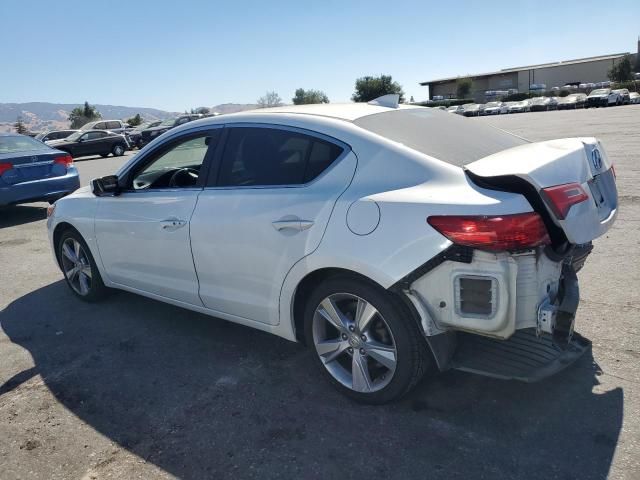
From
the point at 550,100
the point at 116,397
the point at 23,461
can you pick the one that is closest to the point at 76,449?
the point at 23,461

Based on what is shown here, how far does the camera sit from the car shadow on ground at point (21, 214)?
376 inches

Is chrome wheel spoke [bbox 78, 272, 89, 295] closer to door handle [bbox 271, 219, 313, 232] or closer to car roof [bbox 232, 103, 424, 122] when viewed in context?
car roof [bbox 232, 103, 424, 122]

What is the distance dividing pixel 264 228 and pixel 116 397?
142 centimetres

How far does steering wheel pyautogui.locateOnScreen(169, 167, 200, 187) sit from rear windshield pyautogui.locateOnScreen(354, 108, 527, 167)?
56.6 inches

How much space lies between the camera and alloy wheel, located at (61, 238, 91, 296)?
504cm

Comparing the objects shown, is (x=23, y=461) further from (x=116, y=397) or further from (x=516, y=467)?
(x=516, y=467)

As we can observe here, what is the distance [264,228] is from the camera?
3291mm

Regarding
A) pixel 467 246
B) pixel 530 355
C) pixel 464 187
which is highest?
pixel 464 187

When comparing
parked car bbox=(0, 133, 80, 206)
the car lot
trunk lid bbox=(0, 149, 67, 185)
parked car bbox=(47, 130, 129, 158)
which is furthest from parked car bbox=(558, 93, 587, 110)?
the car lot

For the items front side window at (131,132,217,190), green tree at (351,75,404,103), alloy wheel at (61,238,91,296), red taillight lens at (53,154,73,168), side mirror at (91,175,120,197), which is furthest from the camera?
green tree at (351,75,404,103)

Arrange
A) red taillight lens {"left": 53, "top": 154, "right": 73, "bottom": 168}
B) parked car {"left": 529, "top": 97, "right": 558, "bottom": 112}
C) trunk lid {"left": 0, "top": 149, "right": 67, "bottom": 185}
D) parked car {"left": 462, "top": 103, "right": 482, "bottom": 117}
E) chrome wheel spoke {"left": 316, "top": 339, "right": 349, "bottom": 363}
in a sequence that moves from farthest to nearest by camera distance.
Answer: parked car {"left": 462, "top": 103, "right": 482, "bottom": 117} → parked car {"left": 529, "top": 97, "right": 558, "bottom": 112} → red taillight lens {"left": 53, "top": 154, "right": 73, "bottom": 168} → trunk lid {"left": 0, "top": 149, "right": 67, "bottom": 185} → chrome wheel spoke {"left": 316, "top": 339, "right": 349, "bottom": 363}

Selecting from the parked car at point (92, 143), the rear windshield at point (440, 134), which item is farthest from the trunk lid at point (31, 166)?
the parked car at point (92, 143)

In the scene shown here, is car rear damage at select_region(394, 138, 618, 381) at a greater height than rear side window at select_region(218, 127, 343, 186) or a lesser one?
lesser

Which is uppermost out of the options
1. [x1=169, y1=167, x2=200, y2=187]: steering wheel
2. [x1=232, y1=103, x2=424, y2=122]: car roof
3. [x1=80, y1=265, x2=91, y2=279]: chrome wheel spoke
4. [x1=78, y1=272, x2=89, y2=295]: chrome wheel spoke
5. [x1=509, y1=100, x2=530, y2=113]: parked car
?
[x1=232, y1=103, x2=424, y2=122]: car roof
